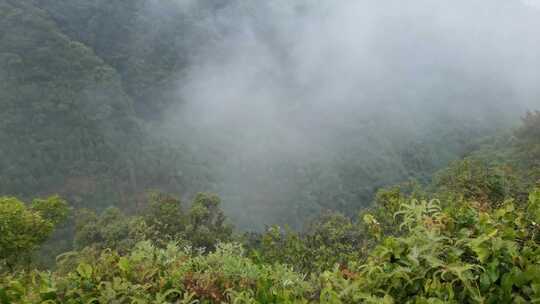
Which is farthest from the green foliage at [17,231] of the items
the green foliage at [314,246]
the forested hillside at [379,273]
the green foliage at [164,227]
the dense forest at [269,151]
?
the forested hillside at [379,273]

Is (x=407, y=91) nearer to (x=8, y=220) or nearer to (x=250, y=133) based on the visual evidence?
(x=250, y=133)

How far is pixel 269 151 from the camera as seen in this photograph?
5525 centimetres

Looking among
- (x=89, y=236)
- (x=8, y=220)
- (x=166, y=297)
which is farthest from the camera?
(x=89, y=236)

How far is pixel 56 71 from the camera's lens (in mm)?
47469

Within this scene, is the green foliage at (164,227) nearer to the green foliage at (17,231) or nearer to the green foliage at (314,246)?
the green foliage at (314,246)

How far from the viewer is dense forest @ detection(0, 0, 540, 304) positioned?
1.60m

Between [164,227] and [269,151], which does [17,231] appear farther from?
[269,151]

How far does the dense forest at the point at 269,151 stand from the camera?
1.60 m

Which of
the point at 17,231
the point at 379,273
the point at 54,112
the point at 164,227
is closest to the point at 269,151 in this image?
the point at 54,112

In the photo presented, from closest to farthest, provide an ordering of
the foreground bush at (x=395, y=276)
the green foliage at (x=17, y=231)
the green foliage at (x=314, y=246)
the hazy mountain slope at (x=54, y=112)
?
1. the foreground bush at (x=395, y=276)
2. the green foliage at (x=17, y=231)
3. the green foliage at (x=314, y=246)
4. the hazy mountain slope at (x=54, y=112)

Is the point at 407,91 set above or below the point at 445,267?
above

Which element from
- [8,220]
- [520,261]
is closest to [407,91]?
[8,220]

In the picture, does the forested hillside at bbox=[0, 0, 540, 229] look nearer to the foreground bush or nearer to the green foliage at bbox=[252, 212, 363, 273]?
the green foliage at bbox=[252, 212, 363, 273]

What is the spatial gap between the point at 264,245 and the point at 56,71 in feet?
139
